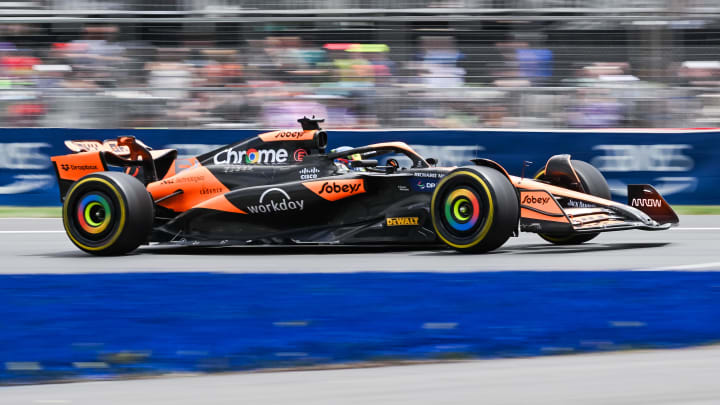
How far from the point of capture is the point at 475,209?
7449 mm

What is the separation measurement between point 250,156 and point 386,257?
5.53 feet

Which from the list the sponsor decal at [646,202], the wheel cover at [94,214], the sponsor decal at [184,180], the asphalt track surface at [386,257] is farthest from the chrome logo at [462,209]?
the wheel cover at [94,214]

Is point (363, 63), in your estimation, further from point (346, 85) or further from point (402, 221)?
point (402, 221)

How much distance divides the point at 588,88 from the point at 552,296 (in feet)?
28.9

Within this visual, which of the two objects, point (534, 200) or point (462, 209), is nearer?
point (462, 209)

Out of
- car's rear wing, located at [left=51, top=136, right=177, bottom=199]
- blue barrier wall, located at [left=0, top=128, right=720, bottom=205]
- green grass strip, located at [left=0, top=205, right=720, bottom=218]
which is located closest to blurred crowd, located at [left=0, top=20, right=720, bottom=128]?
blue barrier wall, located at [left=0, top=128, right=720, bottom=205]

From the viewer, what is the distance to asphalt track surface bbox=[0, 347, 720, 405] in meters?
3.65

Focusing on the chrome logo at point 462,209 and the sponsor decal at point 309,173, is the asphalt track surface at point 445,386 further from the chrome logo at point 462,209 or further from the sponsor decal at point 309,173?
the sponsor decal at point 309,173

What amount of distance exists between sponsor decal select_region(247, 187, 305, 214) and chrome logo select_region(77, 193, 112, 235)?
1.22 metres

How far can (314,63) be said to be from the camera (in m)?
13.8

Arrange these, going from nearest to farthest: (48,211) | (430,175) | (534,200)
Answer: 1. (534,200)
2. (430,175)
3. (48,211)

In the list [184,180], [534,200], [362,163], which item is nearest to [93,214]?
[184,180]

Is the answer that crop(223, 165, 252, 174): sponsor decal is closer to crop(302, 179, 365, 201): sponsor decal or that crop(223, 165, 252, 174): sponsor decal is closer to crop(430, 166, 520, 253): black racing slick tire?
crop(302, 179, 365, 201): sponsor decal

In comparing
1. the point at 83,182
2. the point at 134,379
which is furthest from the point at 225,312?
the point at 83,182
